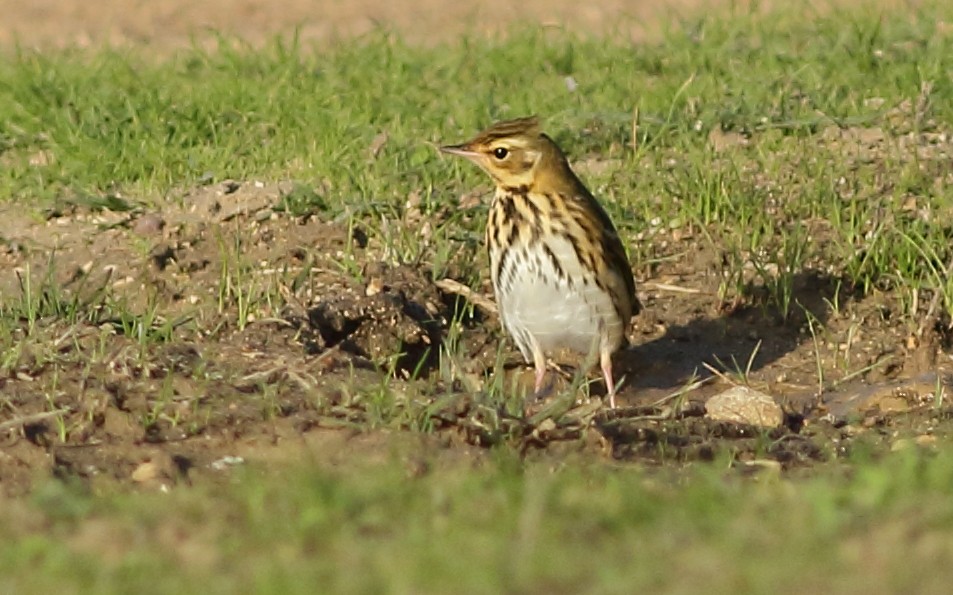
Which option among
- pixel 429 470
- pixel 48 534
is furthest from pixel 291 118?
pixel 48 534

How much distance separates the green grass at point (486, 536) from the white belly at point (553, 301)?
2277mm

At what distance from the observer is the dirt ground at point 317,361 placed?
6.55 metres

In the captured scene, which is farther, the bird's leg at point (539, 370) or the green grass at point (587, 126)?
the green grass at point (587, 126)

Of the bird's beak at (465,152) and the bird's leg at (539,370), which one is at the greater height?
the bird's beak at (465,152)

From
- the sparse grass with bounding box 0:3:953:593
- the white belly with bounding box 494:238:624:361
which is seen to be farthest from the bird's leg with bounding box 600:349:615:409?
the sparse grass with bounding box 0:3:953:593

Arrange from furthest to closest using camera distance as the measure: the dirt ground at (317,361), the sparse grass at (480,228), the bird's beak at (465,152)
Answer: the bird's beak at (465,152) → the dirt ground at (317,361) → the sparse grass at (480,228)

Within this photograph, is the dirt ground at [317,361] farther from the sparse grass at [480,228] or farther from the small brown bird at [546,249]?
the small brown bird at [546,249]

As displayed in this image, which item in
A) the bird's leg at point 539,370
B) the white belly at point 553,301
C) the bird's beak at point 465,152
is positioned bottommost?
the bird's leg at point 539,370

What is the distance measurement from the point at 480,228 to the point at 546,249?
1.48 meters

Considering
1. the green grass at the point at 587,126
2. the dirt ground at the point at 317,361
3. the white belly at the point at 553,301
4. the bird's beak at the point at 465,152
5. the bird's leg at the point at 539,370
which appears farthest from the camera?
the green grass at the point at 587,126

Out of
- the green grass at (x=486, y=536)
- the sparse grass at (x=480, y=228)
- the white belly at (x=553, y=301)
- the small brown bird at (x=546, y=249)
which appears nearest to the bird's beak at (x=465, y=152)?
the small brown bird at (x=546, y=249)

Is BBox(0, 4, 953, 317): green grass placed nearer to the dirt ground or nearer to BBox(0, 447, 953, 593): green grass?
the dirt ground

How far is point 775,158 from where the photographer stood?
31.3 ft

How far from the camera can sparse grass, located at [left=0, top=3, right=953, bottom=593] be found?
445cm
